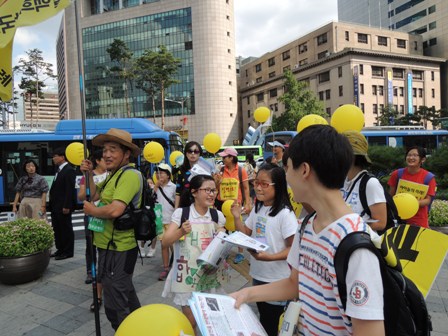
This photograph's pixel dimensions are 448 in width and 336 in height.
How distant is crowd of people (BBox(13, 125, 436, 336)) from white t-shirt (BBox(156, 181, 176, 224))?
2 centimetres

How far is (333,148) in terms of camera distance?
1.20 meters

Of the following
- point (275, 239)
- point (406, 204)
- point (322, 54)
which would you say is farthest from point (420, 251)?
point (322, 54)

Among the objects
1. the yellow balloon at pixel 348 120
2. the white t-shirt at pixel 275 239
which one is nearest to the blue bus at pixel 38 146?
the yellow balloon at pixel 348 120

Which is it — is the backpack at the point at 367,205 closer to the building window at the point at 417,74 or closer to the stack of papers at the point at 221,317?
the stack of papers at the point at 221,317

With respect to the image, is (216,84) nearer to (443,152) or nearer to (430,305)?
(443,152)

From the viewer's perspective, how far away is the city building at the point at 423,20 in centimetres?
5525

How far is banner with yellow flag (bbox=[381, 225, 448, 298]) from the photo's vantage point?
167cm

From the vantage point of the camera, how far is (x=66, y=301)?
4.35m

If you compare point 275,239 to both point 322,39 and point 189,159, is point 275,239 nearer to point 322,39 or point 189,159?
point 189,159

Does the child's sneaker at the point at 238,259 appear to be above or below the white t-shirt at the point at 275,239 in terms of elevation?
below

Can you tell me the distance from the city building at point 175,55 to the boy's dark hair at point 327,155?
6185 centimetres

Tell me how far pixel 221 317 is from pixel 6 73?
3.63 metres

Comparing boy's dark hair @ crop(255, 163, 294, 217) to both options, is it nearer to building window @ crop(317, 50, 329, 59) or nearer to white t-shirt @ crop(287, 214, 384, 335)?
white t-shirt @ crop(287, 214, 384, 335)

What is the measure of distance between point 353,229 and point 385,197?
158 cm
